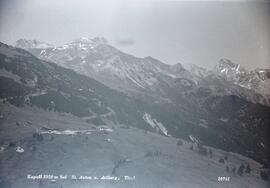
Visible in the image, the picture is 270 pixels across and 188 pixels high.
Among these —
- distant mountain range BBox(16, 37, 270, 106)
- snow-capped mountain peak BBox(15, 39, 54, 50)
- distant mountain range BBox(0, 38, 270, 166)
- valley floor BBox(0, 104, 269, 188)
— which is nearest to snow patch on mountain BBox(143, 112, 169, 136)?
distant mountain range BBox(0, 38, 270, 166)

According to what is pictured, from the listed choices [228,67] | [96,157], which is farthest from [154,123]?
[228,67]

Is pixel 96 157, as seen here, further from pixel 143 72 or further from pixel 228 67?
pixel 228 67

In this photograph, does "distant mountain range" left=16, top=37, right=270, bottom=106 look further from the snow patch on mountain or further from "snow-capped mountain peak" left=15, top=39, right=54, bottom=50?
the snow patch on mountain

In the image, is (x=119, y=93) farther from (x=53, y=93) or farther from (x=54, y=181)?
(x=54, y=181)

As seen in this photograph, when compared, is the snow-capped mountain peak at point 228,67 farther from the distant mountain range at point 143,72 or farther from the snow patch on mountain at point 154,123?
the snow patch on mountain at point 154,123

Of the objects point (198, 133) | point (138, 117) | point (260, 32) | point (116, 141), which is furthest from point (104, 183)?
point (260, 32)
